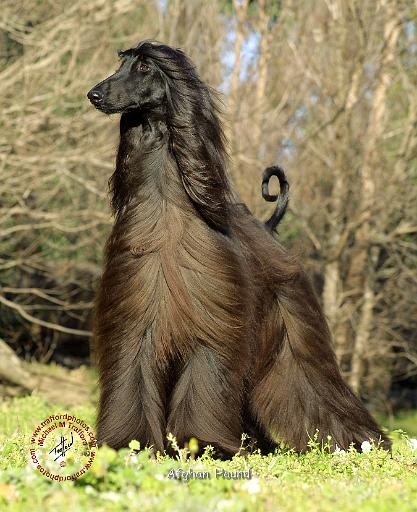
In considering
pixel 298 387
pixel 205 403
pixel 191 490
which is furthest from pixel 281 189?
pixel 191 490

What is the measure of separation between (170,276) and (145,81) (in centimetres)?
92

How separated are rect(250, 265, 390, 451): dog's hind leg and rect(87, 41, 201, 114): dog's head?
45.6 inches

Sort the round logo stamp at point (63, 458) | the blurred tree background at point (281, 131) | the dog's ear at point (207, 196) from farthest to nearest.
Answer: the blurred tree background at point (281, 131)
the dog's ear at point (207, 196)
the round logo stamp at point (63, 458)

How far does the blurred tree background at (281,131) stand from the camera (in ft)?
28.9

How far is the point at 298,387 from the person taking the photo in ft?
15.1

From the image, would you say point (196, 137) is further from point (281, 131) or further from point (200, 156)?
point (281, 131)

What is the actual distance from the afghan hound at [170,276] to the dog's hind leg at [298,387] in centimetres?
25

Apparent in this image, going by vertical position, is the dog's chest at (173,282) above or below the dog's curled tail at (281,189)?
below

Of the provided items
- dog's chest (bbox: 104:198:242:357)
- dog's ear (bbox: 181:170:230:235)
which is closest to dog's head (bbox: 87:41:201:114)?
dog's ear (bbox: 181:170:230:235)

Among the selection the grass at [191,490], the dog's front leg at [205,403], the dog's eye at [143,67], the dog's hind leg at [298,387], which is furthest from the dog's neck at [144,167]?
the grass at [191,490]

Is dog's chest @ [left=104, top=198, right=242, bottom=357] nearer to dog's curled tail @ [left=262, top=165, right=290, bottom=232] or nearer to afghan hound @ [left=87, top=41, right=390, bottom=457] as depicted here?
afghan hound @ [left=87, top=41, right=390, bottom=457]

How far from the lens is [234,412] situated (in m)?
3.93

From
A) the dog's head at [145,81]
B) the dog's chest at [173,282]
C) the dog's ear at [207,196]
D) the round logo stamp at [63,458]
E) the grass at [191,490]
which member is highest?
the dog's head at [145,81]

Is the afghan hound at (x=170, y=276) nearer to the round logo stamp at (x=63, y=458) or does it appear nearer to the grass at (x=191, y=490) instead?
the round logo stamp at (x=63, y=458)
